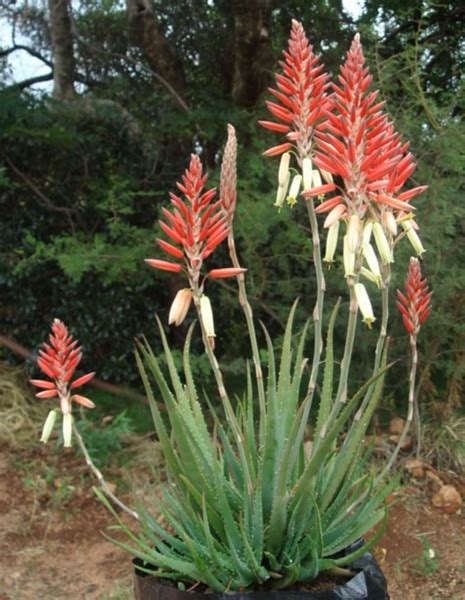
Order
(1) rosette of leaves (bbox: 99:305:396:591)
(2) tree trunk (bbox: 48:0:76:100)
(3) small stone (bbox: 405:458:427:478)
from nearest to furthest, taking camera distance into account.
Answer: (1) rosette of leaves (bbox: 99:305:396:591) < (3) small stone (bbox: 405:458:427:478) < (2) tree trunk (bbox: 48:0:76:100)

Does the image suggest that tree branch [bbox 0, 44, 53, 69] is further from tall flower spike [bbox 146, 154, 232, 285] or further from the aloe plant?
tall flower spike [bbox 146, 154, 232, 285]

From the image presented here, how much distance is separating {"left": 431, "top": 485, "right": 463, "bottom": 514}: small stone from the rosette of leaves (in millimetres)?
2432

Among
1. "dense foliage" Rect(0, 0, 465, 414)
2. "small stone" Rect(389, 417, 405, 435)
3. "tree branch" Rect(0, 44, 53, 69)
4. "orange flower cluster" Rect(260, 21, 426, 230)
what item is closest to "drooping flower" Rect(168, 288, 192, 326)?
"orange flower cluster" Rect(260, 21, 426, 230)

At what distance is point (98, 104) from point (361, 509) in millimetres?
4707

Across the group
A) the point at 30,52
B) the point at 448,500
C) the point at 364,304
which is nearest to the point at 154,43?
the point at 30,52

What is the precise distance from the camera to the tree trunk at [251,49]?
233 inches

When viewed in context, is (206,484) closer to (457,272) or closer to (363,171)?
(363,171)

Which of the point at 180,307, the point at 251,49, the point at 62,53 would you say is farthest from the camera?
the point at 62,53

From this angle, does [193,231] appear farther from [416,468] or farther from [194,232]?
[416,468]

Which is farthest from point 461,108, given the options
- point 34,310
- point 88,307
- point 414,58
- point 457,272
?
point 34,310

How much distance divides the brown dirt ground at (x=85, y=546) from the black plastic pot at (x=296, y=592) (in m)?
1.55

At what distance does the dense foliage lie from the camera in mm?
5387

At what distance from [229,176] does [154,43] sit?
4749mm

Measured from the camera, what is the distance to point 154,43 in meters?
6.50
